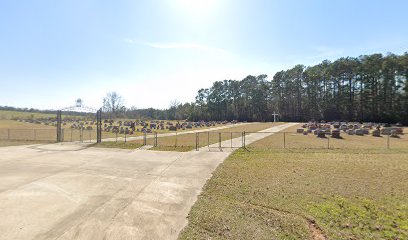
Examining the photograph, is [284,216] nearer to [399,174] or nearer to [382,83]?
[399,174]

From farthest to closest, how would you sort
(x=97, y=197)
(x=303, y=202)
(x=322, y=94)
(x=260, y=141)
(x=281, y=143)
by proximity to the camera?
1. (x=322, y=94)
2. (x=260, y=141)
3. (x=281, y=143)
4. (x=97, y=197)
5. (x=303, y=202)

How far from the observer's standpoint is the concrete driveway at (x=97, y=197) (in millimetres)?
6008

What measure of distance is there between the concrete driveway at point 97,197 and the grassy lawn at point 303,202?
833 millimetres

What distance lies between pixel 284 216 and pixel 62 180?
356 inches

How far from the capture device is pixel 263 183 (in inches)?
403

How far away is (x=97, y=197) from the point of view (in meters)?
8.41

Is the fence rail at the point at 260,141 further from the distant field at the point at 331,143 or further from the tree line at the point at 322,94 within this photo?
the tree line at the point at 322,94

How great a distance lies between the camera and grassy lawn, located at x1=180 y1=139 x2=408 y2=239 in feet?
19.9

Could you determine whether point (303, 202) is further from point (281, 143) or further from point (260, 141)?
point (260, 141)

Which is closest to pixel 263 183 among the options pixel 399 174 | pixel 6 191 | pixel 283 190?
pixel 283 190

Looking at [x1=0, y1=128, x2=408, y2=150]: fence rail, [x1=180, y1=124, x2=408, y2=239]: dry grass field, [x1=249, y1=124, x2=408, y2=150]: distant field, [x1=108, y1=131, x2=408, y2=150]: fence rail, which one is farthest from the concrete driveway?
[x1=249, y1=124, x2=408, y2=150]: distant field

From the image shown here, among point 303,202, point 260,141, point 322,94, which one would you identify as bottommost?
point 303,202

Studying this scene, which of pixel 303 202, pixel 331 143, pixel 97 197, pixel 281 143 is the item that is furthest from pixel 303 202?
pixel 331 143

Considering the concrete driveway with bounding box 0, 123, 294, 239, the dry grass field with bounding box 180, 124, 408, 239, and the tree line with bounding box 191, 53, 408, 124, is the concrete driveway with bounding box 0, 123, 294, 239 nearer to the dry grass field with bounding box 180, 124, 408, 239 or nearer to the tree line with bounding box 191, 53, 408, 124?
the dry grass field with bounding box 180, 124, 408, 239
